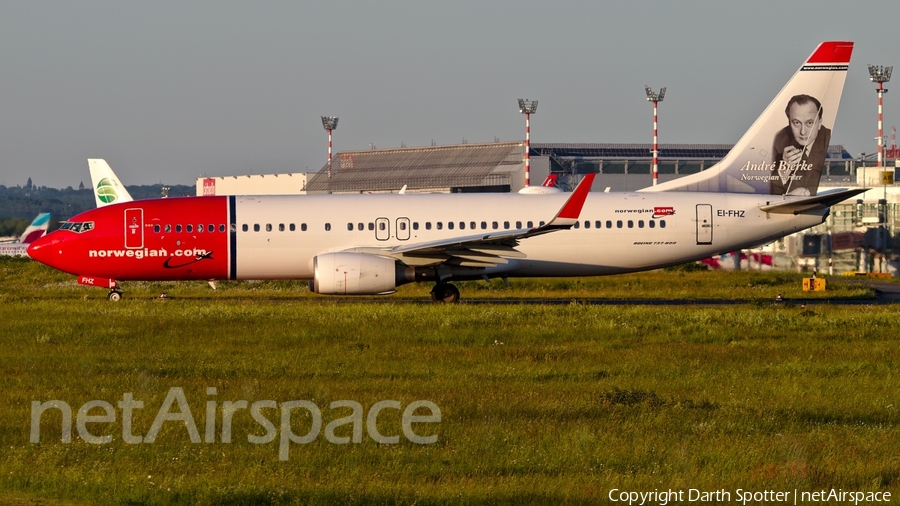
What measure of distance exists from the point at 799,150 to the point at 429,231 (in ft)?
37.7

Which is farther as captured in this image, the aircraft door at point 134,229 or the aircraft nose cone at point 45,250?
the aircraft nose cone at point 45,250

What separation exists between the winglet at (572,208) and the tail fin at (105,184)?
39.9 meters

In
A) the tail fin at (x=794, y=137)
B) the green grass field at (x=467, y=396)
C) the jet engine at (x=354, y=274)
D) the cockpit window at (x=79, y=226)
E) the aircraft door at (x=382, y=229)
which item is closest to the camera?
the green grass field at (x=467, y=396)

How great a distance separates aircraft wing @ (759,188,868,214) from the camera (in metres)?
30.7

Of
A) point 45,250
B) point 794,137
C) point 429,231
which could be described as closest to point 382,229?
point 429,231

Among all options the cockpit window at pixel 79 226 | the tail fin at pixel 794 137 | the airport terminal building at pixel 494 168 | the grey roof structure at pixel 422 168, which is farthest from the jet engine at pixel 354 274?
the grey roof structure at pixel 422 168

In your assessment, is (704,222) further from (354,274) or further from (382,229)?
(354,274)

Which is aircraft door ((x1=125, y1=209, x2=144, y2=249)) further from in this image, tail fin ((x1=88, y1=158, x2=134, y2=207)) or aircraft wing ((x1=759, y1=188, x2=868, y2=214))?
tail fin ((x1=88, y1=158, x2=134, y2=207))

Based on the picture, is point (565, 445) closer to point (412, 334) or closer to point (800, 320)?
point (412, 334)

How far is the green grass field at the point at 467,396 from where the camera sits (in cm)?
1076

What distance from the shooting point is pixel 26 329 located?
76.5 feet

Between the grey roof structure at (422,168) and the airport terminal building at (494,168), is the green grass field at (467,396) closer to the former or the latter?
the airport terminal building at (494,168)

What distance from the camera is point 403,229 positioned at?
3212 cm

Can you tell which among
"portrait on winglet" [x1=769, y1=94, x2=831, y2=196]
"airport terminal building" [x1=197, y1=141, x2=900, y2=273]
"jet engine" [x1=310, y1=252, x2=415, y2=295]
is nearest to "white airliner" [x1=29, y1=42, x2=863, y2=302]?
"portrait on winglet" [x1=769, y1=94, x2=831, y2=196]
